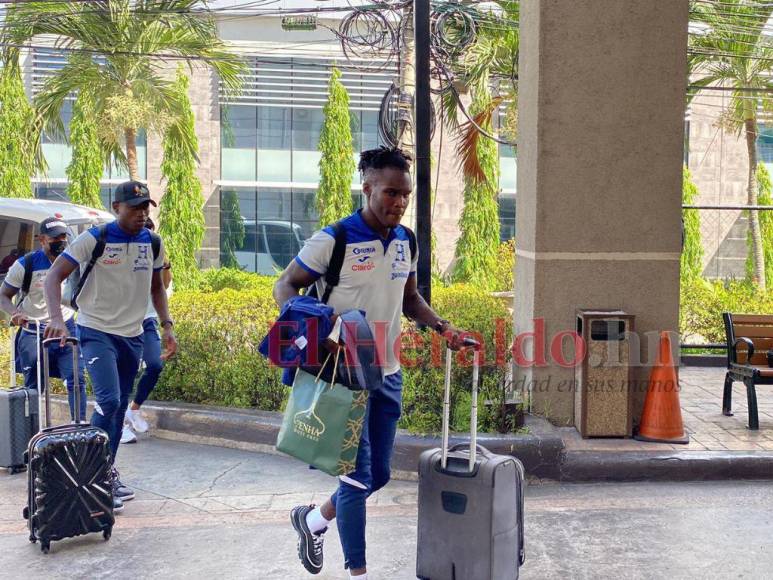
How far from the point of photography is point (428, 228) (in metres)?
10.1

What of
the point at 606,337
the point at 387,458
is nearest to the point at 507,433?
the point at 606,337

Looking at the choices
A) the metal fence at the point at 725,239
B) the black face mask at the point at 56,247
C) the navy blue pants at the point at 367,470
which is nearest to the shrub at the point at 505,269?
the metal fence at the point at 725,239

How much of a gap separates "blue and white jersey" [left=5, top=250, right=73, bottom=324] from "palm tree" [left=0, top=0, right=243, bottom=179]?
14.2 m

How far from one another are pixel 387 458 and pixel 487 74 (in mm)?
14701

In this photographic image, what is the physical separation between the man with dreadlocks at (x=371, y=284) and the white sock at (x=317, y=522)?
19 cm

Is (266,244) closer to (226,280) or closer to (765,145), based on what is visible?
(226,280)

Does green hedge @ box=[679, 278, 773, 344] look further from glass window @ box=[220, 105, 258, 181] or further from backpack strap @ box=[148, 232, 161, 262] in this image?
glass window @ box=[220, 105, 258, 181]

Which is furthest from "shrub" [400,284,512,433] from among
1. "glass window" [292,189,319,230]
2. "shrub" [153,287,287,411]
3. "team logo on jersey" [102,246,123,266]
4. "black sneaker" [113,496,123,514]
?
"glass window" [292,189,319,230]

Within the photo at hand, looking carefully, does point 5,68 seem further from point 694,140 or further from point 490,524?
point 490,524

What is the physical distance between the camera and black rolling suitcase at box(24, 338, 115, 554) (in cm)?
515

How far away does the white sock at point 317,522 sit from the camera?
4660 millimetres

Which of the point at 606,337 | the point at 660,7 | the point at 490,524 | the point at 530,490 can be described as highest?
the point at 660,7

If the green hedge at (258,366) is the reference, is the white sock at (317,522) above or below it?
below

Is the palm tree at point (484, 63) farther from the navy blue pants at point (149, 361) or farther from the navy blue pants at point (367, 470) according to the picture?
the navy blue pants at point (367, 470)
